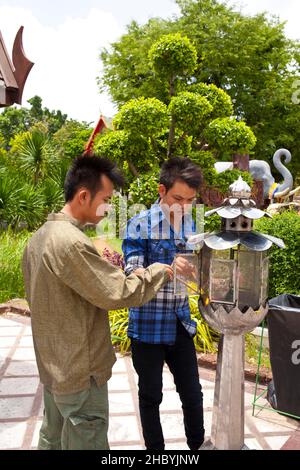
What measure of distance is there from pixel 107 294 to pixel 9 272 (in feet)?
17.6

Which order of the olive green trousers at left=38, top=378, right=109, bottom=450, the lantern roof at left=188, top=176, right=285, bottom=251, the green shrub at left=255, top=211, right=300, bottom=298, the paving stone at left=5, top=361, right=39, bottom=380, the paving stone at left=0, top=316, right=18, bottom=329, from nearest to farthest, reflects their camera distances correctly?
the olive green trousers at left=38, top=378, right=109, bottom=450
the lantern roof at left=188, top=176, right=285, bottom=251
the paving stone at left=5, top=361, right=39, bottom=380
the green shrub at left=255, top=211, right=300, bottom=298
the paving stone at left=0, top=316, right=18, bottom=329

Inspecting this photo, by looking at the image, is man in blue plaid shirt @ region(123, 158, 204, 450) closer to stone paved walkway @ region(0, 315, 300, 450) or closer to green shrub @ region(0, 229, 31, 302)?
stone paved walkway @ region(0, 315, 300, 450)

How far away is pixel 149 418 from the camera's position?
2.30 metres

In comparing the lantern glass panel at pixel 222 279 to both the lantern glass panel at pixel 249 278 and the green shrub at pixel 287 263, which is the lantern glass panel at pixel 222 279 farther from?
the green shrub at pixel 287 263

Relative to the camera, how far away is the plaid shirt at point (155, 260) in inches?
87.7

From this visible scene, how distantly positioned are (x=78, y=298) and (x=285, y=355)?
1.81 m

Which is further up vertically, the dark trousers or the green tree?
the green tree

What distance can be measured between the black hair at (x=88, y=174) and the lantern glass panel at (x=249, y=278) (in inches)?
26.5

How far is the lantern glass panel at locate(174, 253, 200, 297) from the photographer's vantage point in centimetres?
194

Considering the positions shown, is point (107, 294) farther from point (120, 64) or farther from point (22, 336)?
point (120, 64)

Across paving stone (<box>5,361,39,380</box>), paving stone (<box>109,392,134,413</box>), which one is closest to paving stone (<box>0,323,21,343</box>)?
paving stone (<box>5,361,39,380</box>)

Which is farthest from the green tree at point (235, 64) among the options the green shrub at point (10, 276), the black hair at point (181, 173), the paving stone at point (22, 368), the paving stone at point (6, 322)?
the black hair at point (181, 173)

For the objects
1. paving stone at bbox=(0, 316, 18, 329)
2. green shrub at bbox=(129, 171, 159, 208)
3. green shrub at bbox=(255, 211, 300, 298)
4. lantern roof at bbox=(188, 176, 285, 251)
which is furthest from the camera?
green shrub at bbox=(129, 171, 159, 208)

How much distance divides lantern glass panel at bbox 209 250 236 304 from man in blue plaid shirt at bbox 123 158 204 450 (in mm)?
251
